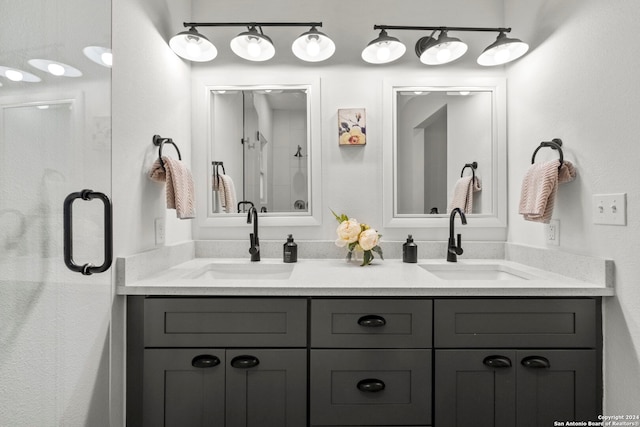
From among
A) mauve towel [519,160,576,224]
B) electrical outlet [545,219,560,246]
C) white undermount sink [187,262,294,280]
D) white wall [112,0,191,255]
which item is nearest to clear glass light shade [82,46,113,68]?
white wall [112,0,191,255]

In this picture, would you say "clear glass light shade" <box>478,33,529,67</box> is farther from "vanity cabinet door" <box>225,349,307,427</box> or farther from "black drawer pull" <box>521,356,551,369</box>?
"vanity cabinet door" <box>225,349,307,427</box>

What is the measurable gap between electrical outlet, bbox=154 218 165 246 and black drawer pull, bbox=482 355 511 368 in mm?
1483

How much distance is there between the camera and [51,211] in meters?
0.77

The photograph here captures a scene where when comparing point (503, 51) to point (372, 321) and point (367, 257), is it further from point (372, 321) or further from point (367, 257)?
point (372, 321)

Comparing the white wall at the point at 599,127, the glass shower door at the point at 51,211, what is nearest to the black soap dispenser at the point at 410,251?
→ the white wall at the point at 599,127

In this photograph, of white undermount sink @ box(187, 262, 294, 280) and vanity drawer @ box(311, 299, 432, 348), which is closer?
vanity drawer @ box(311, 299, 432, 348)

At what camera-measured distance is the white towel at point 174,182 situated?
1.37 m

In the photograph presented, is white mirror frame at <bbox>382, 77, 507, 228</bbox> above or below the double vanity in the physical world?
above

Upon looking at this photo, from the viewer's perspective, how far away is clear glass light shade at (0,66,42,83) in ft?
2.06

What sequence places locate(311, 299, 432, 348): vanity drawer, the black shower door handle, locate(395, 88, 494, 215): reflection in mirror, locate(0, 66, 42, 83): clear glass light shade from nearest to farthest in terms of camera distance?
1. locate(0, 66, 42, 83): clear glass light shade
2. the black shower door handle
3. locate(311, 299, 432, 348): vanity drawer
4. locate(395, 88, 494, 215): reflection in mirror

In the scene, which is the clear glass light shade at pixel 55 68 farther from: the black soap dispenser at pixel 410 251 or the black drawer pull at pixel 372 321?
the black soap dispenser at pixel 410 251

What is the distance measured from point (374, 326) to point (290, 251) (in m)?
0.67

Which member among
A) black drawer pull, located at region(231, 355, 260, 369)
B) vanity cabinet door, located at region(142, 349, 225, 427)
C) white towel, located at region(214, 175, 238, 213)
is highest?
white towel, located at region(214, 175, 238, 213)

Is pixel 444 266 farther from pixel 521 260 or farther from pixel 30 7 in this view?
pixel 30 7
